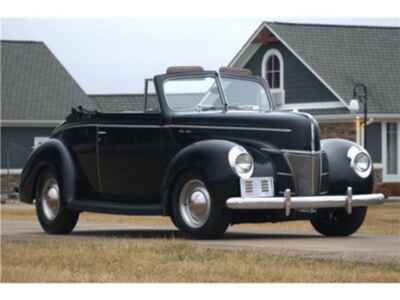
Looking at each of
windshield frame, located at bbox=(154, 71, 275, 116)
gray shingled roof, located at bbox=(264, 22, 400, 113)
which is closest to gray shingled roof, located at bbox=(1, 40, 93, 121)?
gray shingled roof, located at bbox=(264, 22, 400, 113)

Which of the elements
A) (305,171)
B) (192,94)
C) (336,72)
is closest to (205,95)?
(192,94)

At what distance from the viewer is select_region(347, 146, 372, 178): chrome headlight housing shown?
14945mm

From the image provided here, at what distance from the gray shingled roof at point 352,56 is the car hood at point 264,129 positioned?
87.8 feet

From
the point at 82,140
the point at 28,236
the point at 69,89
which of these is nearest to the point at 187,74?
the point at 82,140

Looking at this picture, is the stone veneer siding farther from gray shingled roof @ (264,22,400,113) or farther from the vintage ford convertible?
the vintage ford convertible

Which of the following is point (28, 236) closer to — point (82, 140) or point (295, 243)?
point (82, 140)

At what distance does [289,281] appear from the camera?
9.54m

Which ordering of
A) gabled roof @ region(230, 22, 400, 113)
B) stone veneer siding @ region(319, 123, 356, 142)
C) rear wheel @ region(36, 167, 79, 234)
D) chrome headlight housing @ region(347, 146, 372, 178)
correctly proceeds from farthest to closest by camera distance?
1. gabled roof @ region(230, 22, 400, 113)
2. stone veneer siding @ region(319, 123, 356, 142)
3. rear wheel @ region(36, 167, 79, 234)
4. chrome headlight housing @ region(347, 146, 372, 178)

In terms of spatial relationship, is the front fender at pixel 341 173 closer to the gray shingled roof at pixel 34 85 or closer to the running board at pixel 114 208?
the running board at pixel 114 208

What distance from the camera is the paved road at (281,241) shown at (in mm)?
11836

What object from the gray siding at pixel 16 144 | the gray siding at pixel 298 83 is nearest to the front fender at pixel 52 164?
the gray siding at pixel 298 83

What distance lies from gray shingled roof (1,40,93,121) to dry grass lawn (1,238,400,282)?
110 feet

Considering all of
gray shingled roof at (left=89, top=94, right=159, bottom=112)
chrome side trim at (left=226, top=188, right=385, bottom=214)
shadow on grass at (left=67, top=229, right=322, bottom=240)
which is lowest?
shadow on grass at (left=67, top=229, right=322, bottom=240)

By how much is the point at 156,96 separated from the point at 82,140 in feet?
3.99
